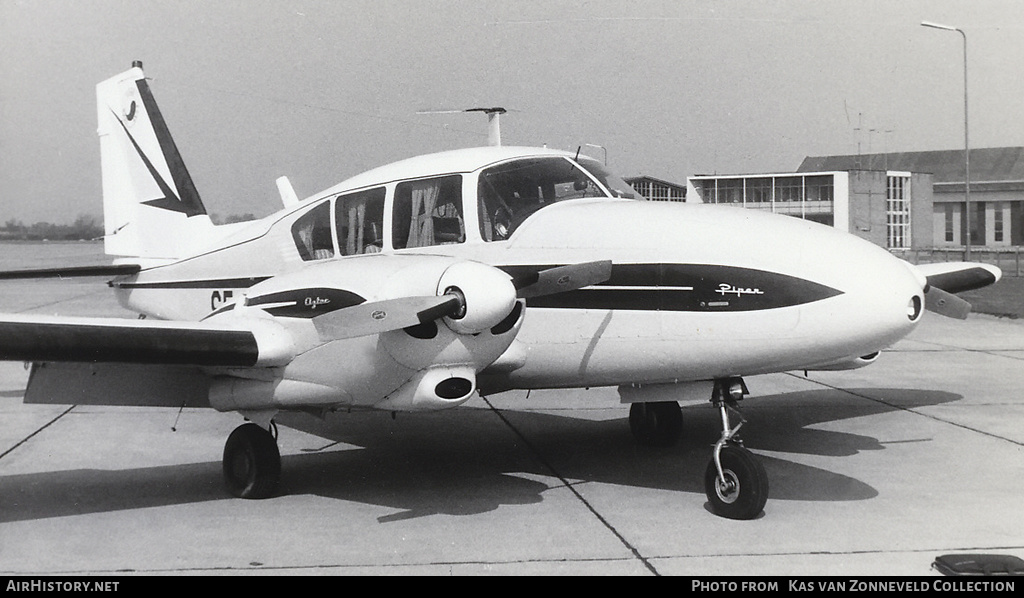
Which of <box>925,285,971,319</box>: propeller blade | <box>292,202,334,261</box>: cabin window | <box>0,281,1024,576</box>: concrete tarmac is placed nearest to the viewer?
<box>0,281,1024,576</box>: concrete tarmac

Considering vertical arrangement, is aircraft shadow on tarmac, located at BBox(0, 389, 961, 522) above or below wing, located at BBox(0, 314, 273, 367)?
below

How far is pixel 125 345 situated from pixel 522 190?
3056mm

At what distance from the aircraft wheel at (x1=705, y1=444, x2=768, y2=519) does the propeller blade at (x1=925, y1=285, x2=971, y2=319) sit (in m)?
2.94

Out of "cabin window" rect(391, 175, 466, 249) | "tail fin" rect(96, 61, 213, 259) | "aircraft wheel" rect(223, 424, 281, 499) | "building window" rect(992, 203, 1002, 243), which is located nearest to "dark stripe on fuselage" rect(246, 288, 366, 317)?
"cabin window" rect(391, 175, 466, 249)

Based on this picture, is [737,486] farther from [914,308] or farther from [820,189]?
[820,189]

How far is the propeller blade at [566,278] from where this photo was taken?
688 cm

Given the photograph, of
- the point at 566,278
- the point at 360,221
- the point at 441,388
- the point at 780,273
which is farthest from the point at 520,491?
the point at 780,273

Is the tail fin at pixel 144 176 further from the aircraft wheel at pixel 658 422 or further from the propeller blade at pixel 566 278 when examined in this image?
the propeller blade at pixel 566 278

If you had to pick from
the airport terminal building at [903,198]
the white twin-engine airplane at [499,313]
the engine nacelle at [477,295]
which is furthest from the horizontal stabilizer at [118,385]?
the airport terminal building at [903,198]

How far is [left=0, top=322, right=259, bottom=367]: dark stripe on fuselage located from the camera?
6.43m

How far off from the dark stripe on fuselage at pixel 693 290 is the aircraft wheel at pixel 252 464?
7.88 feet

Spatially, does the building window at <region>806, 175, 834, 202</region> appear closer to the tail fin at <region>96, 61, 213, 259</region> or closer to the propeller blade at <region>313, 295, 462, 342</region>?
the tail fin at <region>96, 61, 213, 259</region>

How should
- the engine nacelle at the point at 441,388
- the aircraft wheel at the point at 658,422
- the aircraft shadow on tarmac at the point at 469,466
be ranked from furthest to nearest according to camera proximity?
the aircraft wheel at the point at 658,422
the aircraft shadow on tarmac at the point at 469,466
the engine nacelle at the point at 441,388
